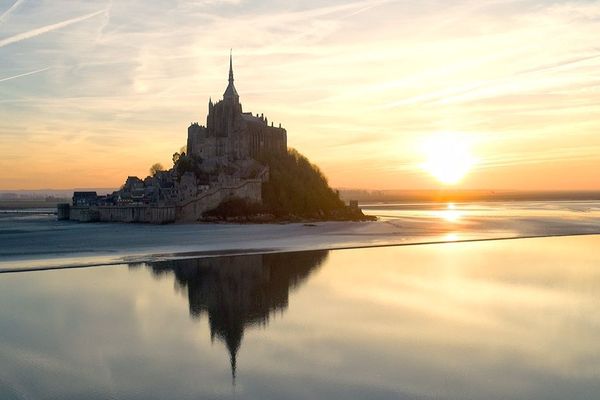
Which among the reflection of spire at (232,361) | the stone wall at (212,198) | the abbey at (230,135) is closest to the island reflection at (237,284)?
the reflection of spire at (232,361)

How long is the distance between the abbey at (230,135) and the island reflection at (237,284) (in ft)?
135

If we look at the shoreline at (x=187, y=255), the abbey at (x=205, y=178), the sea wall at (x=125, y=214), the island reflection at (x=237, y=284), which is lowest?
the island reflection at (x=237, y=284)

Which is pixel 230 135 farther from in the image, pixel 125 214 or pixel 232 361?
pixel 232 361

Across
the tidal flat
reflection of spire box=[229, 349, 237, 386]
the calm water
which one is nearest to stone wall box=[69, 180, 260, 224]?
the tidal flat

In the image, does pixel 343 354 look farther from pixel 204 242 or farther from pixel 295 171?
pixel 295 171

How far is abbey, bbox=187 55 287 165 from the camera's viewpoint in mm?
75188

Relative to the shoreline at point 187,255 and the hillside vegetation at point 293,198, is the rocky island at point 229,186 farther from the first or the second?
the shoreline at point 187,255

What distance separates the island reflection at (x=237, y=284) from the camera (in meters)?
17.7

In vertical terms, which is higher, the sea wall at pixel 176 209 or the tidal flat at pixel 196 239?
the sea wall at pixel 176 209

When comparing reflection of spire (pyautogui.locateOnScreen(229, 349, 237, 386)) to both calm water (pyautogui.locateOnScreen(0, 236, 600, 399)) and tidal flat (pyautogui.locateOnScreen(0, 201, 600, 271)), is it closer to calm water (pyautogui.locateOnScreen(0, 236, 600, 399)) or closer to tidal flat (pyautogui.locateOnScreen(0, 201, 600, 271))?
calm water (pyautogui.locateOnScreen(0, 236, 600, 399))

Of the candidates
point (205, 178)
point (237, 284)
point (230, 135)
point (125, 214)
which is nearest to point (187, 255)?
point (237, 284)

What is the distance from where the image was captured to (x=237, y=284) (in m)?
24.3

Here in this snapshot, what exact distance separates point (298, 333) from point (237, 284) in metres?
8.27

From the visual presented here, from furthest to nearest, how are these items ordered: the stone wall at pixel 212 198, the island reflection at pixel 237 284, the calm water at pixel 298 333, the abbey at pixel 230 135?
the abbey at pixel 230 135, the stone wall at pixel 212 198, the island reflection at pixel 237 284, the calm water at pixel 298 333
